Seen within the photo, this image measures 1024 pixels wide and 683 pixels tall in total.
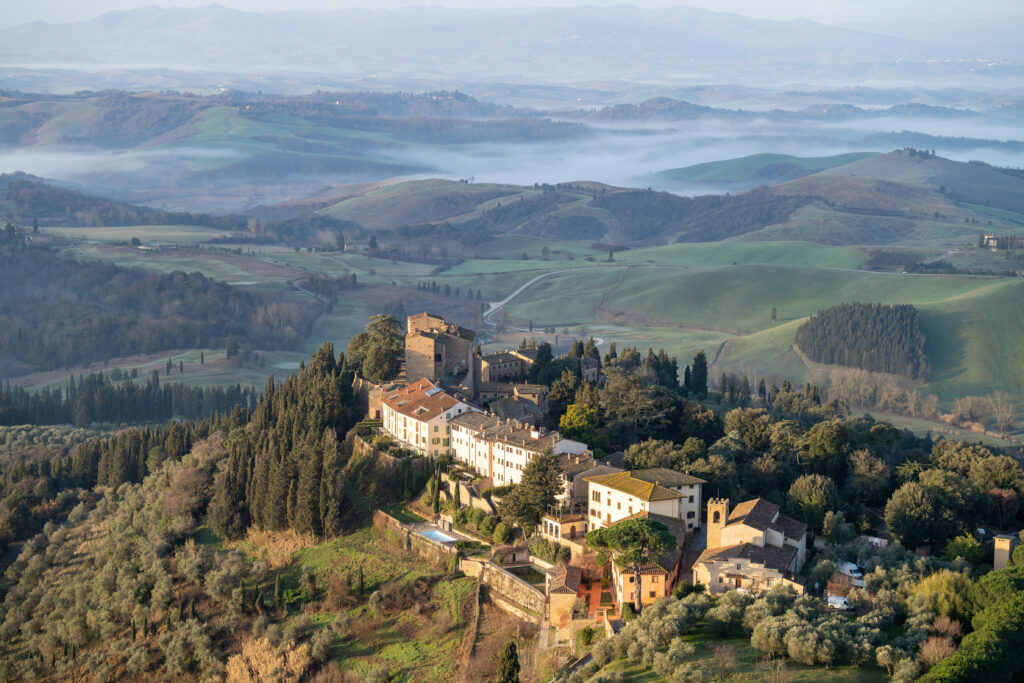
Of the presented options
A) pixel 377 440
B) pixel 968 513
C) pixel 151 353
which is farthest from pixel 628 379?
pixel 151 353

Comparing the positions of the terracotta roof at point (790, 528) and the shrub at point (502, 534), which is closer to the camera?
the terracotta roof at point (790, 528)

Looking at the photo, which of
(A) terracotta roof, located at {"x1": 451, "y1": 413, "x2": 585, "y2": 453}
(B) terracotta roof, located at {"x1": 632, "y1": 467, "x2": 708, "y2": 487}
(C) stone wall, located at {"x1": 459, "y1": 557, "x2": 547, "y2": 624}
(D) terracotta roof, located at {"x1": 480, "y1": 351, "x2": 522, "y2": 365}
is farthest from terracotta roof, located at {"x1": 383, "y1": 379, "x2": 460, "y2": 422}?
(B) terracotta roof, located at {"x1": 632, "y1": 467, "x2": 708, "y2": 487}

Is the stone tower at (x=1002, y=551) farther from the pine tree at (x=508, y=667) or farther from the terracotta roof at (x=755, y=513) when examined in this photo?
the pine tree at (x=508, y=667)

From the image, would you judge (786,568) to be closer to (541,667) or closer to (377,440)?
(541,667)

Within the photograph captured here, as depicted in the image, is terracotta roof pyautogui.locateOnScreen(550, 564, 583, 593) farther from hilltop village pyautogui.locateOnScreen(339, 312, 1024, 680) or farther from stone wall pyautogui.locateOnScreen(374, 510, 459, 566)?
stone wall pyautogui.locateOnScreen(374, 510, 459, 566)

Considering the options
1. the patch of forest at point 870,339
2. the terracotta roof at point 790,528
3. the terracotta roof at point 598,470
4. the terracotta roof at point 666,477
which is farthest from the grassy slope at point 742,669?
the patch of forest at point 870,339

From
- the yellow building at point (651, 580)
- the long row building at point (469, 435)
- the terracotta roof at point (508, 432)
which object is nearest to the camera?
the yellow building at point (651, 580)
